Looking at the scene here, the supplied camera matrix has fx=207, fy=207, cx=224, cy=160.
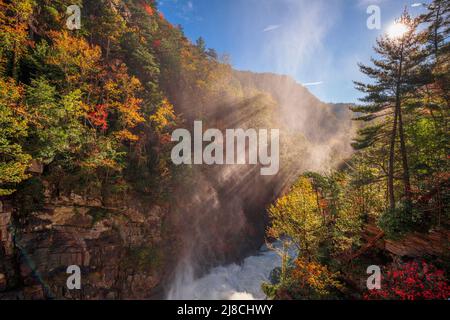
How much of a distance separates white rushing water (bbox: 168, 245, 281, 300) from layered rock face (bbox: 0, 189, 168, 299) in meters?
3.39

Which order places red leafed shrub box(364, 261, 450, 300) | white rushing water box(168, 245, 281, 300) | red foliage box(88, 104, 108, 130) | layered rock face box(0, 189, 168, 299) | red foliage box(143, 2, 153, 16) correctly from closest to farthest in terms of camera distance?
red leafed shrub box(364, 261, 450, 300)
layered rock face box(0, 189, 168, 299)
red foliage box(88, 104, 108, 130)
white rushing water box(168, 245, 281, 300)
red foliage box(143, 2, 153, 16)

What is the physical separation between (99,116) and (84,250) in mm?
10906

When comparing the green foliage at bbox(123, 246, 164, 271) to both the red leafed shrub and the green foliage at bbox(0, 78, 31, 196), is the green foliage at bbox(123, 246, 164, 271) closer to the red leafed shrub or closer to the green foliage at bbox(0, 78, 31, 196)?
the green foliage at bbox(0, 78, 31, 196)

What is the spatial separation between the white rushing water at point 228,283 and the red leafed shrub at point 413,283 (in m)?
14.4

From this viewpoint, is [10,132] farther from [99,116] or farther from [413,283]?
[413,283]

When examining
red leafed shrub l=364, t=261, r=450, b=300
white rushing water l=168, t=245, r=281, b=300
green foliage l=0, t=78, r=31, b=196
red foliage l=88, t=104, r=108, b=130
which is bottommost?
white rushing water l=168, t=245, r=281, b=300

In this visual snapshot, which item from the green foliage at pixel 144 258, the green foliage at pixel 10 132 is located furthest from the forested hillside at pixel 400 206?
the green foliage at pixel 10 132

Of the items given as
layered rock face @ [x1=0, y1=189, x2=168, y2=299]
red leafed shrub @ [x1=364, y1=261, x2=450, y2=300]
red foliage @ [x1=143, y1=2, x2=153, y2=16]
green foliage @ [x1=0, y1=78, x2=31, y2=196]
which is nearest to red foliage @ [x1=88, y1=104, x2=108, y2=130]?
green foliage @ [x1=0, y1=78, x2=31, y2=196]

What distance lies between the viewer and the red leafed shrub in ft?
32.3

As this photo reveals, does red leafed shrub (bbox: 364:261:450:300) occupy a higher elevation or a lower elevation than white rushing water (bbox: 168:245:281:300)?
higher
